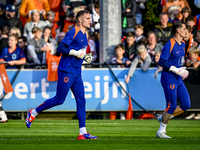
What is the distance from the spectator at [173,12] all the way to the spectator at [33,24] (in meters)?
4.45

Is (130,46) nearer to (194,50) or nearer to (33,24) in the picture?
(194,50)

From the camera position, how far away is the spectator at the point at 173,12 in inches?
572

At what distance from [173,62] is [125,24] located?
698 cm

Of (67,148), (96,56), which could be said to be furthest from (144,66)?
(67,148)

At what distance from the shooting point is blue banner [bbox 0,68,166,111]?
12.9m

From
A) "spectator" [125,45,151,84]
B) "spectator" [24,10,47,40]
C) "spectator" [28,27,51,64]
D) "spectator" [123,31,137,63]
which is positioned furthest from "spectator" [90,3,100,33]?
"spectator" [125,45,151,84]

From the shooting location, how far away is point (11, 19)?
15602 mm

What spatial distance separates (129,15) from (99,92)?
3507 millimetres

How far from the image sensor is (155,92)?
1292 cm

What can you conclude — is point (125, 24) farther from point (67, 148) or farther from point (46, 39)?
point (67, 148)

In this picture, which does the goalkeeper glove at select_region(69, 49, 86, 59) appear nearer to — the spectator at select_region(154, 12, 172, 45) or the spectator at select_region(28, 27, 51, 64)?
the spectator at select_region(28, 27, 51, 64)

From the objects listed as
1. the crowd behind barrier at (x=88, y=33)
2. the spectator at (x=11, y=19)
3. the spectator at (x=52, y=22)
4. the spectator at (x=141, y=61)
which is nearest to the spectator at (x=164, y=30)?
the crowd behind barrier at (x=88, y=33)

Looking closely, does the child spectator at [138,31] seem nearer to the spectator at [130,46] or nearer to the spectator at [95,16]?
the spectator at [130,46]

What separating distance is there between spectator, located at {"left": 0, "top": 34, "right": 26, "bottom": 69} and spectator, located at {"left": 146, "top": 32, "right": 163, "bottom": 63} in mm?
3985
